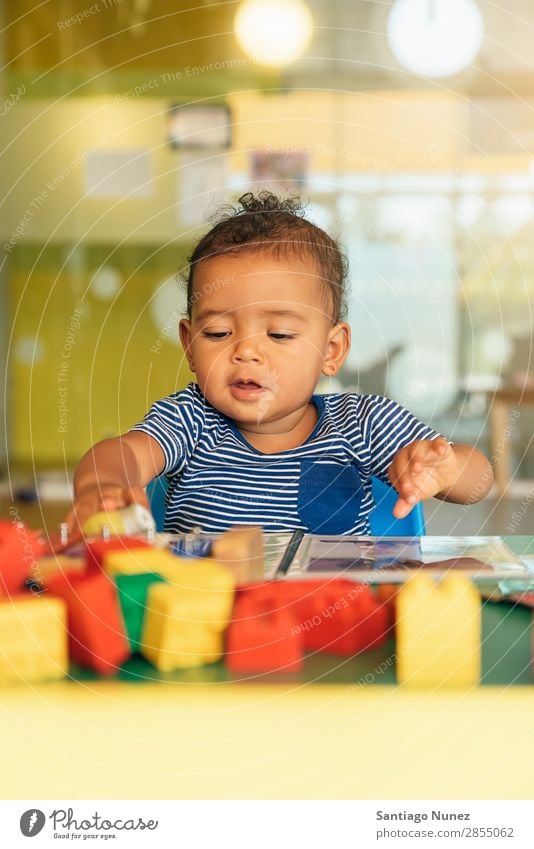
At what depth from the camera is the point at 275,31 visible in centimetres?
275

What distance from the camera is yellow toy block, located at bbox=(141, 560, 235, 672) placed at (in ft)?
1.38

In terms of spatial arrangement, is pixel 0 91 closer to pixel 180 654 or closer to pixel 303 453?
pixel 303 453

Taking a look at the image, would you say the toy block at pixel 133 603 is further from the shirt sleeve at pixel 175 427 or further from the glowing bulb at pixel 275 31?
the glowing bulb at pixel 275 31

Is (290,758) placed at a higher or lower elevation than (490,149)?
lower

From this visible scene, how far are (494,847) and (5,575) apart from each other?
0.83 ft

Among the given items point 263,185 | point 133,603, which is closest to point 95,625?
point 133,603

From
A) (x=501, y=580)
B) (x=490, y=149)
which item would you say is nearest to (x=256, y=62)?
(x=490, y=149)

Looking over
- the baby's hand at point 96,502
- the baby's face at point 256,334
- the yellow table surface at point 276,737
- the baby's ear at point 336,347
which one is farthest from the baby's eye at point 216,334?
the yellow table surface at point 276,737

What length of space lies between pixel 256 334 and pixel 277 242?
0.32 feet

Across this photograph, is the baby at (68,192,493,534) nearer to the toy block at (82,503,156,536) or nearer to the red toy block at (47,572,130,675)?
the toy block at (82,503,156,536)

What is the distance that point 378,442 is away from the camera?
902 millimetres

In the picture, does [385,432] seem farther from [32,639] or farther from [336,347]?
[32,639]

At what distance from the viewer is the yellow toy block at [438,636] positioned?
414 millimetres

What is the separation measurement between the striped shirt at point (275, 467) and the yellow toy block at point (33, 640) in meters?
0.41
